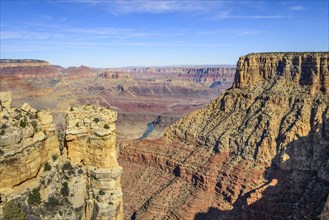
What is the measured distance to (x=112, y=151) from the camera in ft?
77.5

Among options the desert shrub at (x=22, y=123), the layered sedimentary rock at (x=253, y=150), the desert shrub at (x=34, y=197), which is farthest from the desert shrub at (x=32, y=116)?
the layered sedimentary rock at (x=253, y=150)

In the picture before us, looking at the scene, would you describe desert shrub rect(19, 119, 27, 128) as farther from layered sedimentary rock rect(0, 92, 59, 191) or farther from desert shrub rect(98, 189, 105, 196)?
desert shrub rect(98, 189, 105, 196)

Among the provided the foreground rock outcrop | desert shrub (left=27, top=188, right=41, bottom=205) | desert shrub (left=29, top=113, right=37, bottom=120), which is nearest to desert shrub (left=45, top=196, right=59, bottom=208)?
the foreground rock outcrop

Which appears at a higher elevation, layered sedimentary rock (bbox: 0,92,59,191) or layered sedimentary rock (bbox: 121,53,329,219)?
layered sedimentary rock (bbox: 0,92,59,191)

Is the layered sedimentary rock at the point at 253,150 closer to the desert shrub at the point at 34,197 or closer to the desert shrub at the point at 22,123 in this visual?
the desert shrub at the point at 34,197

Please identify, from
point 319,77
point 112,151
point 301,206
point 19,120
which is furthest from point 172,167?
point 19,120

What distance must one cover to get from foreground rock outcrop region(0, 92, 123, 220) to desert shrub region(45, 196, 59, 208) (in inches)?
2.3

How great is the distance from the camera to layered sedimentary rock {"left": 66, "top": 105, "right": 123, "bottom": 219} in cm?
2264

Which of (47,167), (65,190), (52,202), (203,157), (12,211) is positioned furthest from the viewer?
(203,157)

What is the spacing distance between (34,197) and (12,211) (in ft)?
5.03

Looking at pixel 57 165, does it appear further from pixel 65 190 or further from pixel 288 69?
pixel 288 69

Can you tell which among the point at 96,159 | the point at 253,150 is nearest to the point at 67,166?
the point at 96,159

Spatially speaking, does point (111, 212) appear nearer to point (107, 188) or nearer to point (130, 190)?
point (107, 188)

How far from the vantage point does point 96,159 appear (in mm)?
23250
